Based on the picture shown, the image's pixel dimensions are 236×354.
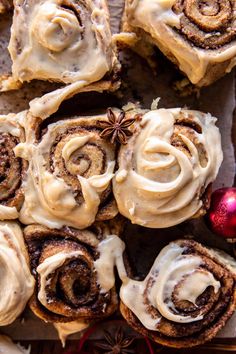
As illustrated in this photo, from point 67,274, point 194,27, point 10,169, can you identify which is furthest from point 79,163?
point 194,27

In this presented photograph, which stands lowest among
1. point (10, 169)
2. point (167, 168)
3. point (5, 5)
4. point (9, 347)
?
point (9, 347)

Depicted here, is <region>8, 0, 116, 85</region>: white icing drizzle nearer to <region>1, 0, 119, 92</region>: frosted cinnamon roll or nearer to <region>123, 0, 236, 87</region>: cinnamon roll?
<region>1, 0, 119, 92</region>: frosted cinnamon roll

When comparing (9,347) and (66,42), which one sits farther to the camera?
(9,347)

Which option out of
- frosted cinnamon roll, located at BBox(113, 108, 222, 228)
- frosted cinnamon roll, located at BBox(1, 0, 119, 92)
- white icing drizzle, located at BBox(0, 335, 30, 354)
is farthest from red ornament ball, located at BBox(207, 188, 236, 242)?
white icing drizzle, located at BBox(0, 335, 30, 354)

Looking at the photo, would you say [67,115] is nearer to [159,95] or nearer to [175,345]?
[159,95]

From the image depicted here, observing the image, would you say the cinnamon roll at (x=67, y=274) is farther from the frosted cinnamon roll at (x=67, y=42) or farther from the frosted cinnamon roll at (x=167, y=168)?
the frosted cinnamon roll at (x=67, y=42)

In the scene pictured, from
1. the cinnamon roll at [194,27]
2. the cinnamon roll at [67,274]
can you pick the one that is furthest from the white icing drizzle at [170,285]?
the cinnamon roll at [194,27]

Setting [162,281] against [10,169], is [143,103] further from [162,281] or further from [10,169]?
[162,281]
